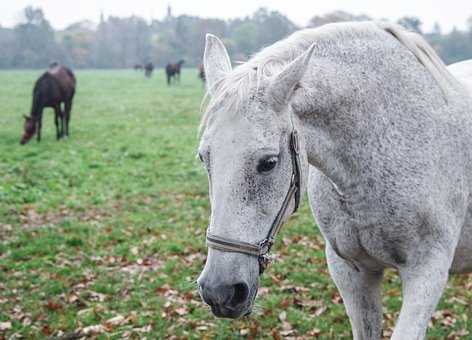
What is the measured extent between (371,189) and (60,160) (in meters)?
10.1

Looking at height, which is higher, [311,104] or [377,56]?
[377,56]

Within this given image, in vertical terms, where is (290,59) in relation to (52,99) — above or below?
above

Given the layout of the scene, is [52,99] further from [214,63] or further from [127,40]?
[127,40]

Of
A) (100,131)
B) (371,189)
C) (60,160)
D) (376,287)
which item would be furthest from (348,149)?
(100,131)

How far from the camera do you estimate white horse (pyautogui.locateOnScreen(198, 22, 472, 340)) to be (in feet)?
6.79

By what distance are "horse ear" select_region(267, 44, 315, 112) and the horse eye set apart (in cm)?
21

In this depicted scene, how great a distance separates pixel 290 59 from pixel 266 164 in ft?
1.80

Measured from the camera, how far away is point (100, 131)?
1548cm

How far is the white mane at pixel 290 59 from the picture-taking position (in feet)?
7.08

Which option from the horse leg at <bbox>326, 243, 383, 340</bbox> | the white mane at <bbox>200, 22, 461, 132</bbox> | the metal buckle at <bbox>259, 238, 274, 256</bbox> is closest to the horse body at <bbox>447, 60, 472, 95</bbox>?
the white mane at <bbox>200, 22, 461, 132</bbox>

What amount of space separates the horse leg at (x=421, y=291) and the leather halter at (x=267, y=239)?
0.70 m

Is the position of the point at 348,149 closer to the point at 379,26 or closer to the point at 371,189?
the point at 371,189

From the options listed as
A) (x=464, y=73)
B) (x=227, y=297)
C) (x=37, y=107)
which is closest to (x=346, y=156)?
(x=227, y=297)

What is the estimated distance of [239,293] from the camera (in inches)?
81.3
